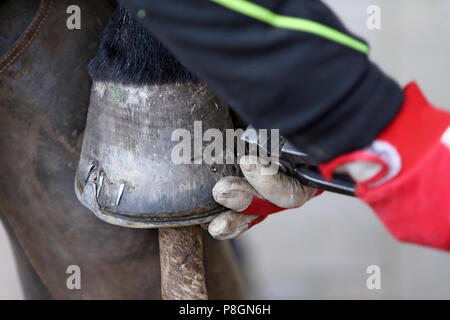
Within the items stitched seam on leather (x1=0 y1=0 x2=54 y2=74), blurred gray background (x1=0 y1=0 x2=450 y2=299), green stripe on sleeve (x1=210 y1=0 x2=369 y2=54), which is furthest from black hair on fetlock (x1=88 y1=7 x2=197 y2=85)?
blurred gray background (x1=0 y1=0 x2=450 y2=299)

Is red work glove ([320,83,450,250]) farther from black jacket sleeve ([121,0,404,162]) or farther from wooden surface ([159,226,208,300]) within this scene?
wooden surface ([159,226,208,300])

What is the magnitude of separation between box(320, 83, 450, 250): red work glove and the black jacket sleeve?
A: 18mm

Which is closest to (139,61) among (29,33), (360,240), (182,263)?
(29,33)

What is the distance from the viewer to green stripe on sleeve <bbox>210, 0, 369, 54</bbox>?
414mm

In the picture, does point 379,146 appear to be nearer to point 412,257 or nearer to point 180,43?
point 180,43

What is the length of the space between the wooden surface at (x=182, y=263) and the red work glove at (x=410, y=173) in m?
0.31

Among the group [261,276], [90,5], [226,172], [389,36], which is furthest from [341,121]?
[389,36]

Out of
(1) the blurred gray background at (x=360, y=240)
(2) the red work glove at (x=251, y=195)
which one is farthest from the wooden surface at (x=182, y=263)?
(1) the blurred gray background at (x=360, y=240)

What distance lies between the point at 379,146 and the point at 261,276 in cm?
114

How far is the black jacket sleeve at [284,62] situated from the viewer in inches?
16.4

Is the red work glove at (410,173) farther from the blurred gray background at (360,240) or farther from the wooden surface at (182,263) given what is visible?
the blurred gray background at (360,240)

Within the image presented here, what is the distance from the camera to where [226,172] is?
0.67 meters

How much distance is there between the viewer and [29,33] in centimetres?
70

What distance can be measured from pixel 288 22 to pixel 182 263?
41cm
